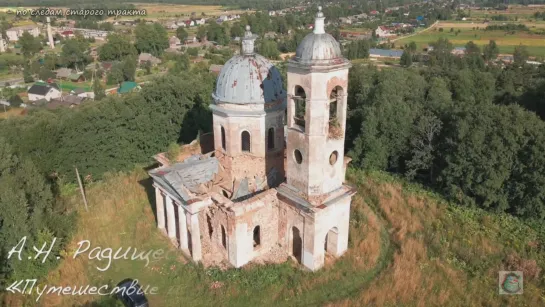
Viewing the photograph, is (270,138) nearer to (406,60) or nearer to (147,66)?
(406,60)

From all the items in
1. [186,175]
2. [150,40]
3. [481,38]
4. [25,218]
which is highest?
[150,40]

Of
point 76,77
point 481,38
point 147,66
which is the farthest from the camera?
point 481,38

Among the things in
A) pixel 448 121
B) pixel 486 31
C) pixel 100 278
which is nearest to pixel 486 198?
pixel 448 121

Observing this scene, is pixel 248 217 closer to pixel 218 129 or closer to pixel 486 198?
pixel 218 129

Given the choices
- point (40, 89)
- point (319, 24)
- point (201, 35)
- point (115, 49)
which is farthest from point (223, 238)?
point (201, 35)

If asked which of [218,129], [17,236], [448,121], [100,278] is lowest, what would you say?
[100,278]

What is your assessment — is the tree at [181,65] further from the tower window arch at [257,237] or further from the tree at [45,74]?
the tower window arch at [257,237]

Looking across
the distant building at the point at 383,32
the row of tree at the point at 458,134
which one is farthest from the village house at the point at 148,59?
the distant building at the point at 383,32
